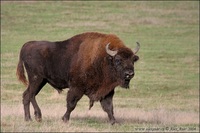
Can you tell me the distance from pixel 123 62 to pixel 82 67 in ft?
3.72

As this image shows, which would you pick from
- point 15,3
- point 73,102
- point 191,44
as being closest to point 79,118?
point 73,102

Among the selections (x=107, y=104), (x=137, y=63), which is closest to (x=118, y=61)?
(x=107, y=104)

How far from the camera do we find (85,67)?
51.1 ft

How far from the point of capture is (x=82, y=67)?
15.6 m

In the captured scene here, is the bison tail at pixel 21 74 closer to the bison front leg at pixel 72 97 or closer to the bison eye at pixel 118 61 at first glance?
the bison front leg at pixel 72 97

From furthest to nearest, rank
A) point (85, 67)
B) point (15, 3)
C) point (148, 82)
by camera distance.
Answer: point (15, 3) → point (148, 82) → point (85, 67)

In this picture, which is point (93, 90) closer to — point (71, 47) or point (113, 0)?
point (71, 47)

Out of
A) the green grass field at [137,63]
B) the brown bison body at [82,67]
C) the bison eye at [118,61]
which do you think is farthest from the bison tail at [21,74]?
the bison eye at [118,61]

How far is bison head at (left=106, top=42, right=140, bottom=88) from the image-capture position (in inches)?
587

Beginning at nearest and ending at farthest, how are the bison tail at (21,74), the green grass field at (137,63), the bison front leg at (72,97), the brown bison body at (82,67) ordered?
the brown bison body at (82,67) → the bison front leg at (72,97) → the green grass field at (137,63) → the bison tail at (21,74)

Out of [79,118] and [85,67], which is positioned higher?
[85,67]

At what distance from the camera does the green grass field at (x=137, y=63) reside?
16.2 meters

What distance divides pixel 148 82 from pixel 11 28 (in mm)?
19386

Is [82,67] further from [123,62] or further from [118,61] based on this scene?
[123,62]
